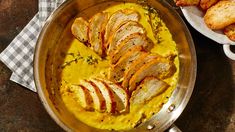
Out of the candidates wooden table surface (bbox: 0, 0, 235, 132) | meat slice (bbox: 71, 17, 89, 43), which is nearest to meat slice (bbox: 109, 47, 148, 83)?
meat slice (bbox: 71, 17, 89, 43)

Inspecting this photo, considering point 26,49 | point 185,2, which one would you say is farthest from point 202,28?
point 26,49

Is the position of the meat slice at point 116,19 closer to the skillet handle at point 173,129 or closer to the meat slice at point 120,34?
the meat slice at point 120,34

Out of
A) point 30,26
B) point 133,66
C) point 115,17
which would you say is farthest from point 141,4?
point 30,26

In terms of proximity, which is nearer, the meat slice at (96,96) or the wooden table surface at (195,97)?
the meat slice at (96,96)

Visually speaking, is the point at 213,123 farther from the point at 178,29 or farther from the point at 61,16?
the point at 61,16

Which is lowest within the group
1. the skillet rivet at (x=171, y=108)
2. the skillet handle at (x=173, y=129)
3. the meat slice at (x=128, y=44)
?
the skillet handle at (x=173, y=129)

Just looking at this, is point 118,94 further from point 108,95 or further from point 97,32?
point 97,32

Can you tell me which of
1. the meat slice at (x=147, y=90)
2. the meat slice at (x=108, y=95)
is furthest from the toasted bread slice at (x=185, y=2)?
the meat slice at (x=108, y=95)

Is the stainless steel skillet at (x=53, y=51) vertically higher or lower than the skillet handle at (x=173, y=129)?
higher
